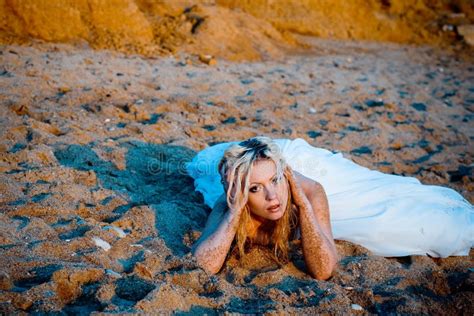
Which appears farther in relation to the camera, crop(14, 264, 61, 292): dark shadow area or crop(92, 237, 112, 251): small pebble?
crop(92, 237, 112, 251): small pebble

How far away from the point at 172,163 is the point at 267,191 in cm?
156

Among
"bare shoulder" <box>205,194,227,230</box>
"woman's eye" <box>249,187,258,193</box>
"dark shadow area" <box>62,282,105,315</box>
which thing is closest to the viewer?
"dark shadow area" <box>62,282,105,315</box>

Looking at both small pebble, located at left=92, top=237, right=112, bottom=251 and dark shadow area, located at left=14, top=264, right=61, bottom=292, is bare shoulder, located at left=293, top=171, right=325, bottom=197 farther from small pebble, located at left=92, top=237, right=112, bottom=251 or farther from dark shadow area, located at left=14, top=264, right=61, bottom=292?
dark shadow area, located at left=14, top=264, right=61, bottom=292

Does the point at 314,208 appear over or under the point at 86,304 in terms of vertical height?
over

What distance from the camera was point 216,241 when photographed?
2.60 m

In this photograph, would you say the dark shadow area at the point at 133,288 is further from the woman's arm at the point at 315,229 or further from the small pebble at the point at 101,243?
the woman's arm at the point at 315,229

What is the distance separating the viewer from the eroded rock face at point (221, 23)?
258 inches

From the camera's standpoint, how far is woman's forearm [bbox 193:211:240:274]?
2531mm

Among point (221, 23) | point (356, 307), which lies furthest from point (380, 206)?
point (221, 23)

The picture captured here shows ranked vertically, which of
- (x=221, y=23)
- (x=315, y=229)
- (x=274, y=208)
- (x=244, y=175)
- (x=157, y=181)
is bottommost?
(x=157, y=181)

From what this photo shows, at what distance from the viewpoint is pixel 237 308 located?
7.14ft

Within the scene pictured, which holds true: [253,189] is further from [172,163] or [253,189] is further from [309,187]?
[172,163]

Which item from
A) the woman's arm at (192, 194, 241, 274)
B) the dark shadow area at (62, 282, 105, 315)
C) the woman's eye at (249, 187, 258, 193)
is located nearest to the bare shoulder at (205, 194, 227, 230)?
the woman's arm at (192, 194, 241, 274)

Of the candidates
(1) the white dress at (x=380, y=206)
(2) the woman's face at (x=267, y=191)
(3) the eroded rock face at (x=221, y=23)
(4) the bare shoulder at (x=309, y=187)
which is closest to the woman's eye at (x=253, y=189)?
(2) the woman's face at (x=267, y=191)
